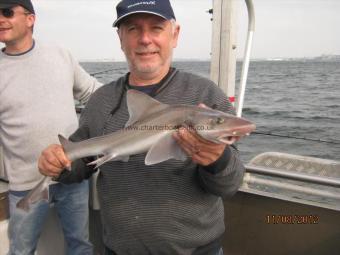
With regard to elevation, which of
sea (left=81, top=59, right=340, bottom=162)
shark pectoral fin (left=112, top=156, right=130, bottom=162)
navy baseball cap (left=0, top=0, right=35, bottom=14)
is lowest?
sea (left=81, top=59, right=340, bottom=162)

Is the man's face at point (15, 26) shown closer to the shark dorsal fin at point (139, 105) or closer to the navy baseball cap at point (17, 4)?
the navy baseball cap at point (17, 4)

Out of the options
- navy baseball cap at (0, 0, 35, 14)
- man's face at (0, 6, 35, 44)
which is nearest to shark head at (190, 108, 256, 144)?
man's face at (0, 6, 35, 44)

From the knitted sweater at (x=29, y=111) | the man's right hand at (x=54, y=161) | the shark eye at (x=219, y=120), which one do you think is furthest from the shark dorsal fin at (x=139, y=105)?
the knitted sweater at (x=29, y=111)

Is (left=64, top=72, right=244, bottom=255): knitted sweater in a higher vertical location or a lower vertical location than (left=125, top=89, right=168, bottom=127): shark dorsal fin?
lower

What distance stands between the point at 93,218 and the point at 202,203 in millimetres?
2665

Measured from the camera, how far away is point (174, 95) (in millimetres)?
2529

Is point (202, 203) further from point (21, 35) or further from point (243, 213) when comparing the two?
point (21, 35)

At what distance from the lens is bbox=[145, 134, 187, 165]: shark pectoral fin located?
7.23 feet

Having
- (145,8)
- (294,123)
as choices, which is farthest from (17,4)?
(294,123)

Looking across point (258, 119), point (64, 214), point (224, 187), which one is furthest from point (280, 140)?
point (224, 187)
